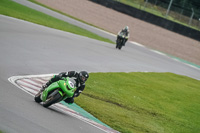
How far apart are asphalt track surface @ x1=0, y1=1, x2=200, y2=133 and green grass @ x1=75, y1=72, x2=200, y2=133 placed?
4.08 ft

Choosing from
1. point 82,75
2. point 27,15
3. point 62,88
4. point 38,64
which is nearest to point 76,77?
point 82,75

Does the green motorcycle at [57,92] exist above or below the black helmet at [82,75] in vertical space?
below

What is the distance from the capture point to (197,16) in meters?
41.6

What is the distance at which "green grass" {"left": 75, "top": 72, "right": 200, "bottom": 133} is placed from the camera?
11.2 meters

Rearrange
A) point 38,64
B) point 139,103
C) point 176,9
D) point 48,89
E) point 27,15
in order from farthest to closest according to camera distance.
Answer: point 176,9
point 27,15
point 38,64
point 139,103
point 48,89

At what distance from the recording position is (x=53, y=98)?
8.74 m

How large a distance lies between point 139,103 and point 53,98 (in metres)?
5.57

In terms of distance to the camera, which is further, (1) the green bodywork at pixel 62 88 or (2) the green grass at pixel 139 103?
(2) the green grass at pixel 139 103

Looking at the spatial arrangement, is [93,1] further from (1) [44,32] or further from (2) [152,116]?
(2) [152,116]

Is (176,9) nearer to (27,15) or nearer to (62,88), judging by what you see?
(27,15)

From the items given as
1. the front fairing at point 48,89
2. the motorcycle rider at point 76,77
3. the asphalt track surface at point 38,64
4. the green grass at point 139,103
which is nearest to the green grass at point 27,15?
the asphalt track surface at point 38,64

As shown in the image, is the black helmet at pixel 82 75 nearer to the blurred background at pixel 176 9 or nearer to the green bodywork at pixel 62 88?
the green bodywork at pixel 62 88

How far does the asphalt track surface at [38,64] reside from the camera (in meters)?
7.23

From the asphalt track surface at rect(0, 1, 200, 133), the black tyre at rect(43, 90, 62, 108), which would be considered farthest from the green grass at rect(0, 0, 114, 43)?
the black tyre at rect(43, 90, 62, 108)
